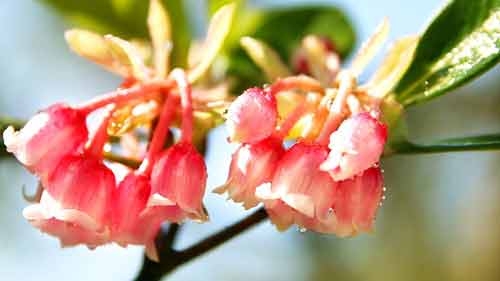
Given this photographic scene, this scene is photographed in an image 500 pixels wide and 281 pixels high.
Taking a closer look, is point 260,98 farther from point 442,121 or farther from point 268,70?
point 442,121

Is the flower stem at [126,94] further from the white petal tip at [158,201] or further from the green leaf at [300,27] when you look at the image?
the green leaf at [300,27]

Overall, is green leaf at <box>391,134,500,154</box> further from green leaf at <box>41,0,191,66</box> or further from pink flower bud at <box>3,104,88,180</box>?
green leaf at <box>41,0,191,66</box>

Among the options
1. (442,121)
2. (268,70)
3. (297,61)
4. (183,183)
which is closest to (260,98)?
(183,183)

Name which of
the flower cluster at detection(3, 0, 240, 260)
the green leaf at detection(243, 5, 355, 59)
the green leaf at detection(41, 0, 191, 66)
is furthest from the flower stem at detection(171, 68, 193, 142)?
the green leaf at detection(243, 5, 355, 59)

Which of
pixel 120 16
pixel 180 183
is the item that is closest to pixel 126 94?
pixel 180 183

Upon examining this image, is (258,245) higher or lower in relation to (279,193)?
lower

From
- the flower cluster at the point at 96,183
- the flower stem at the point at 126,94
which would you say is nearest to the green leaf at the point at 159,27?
the flower stem at the point at 126,94
